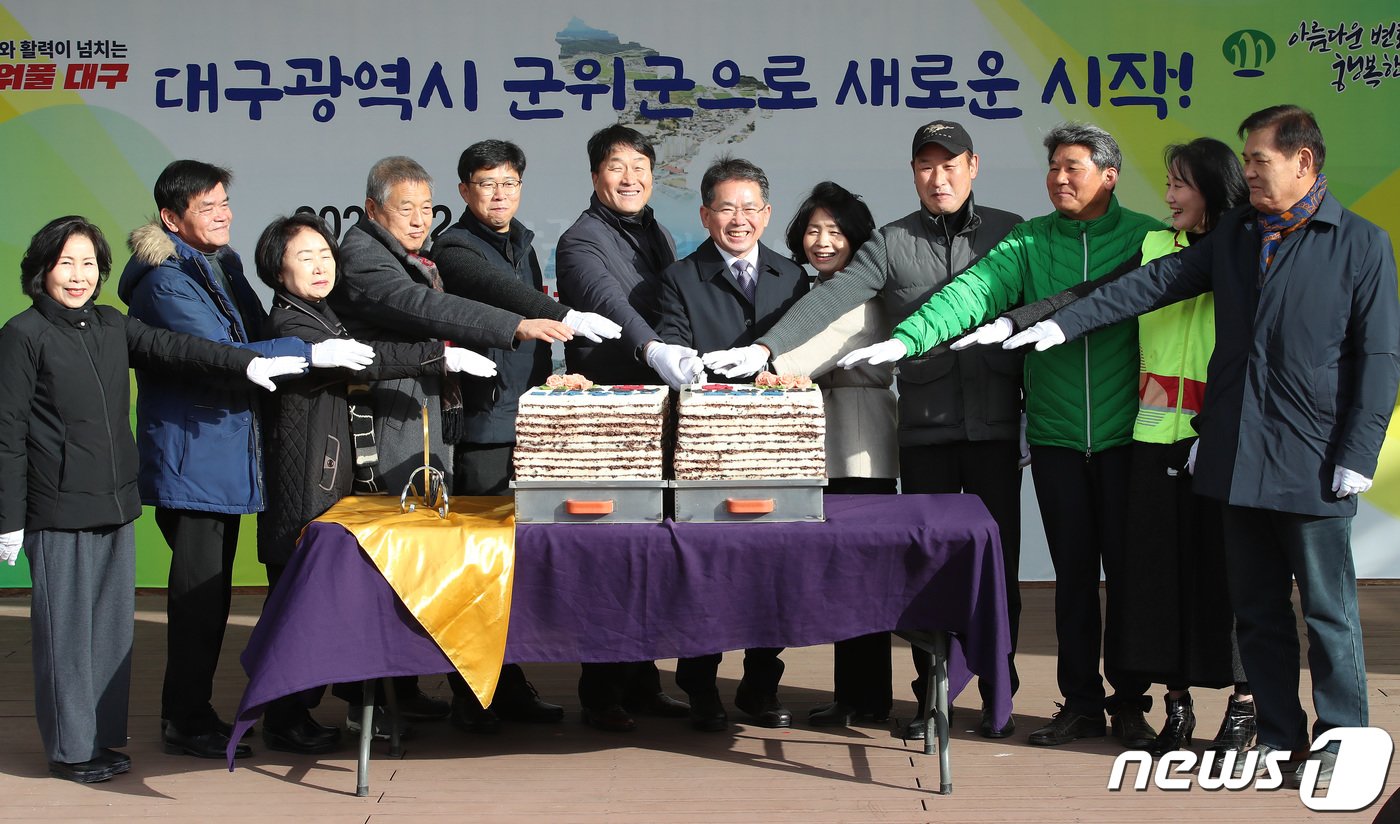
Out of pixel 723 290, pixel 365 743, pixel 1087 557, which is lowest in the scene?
pixel 365 743

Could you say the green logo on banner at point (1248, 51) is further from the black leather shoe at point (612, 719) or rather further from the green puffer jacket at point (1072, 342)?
the black leather shoe at point (612, 719)

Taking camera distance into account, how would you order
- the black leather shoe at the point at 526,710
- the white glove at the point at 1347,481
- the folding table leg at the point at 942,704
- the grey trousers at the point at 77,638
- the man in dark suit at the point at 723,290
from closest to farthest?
the white glove at the point at 1347,481, the folding table leg at the point at 942,704, the grey trousers at the point at 77,638, the man in dark suit at the point at 723,290, the black leather shoe at the point at 526,710

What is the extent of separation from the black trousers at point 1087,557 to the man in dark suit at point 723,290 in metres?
0.76

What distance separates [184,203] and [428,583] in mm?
1222

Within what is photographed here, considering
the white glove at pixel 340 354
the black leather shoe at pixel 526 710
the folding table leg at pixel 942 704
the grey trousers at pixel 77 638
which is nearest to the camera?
the folding table leg at pixel 942 704

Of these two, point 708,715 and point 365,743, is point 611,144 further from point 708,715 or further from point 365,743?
point 365,743

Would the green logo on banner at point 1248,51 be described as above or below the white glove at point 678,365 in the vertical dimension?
above

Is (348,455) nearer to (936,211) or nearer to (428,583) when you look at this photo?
(428,583)

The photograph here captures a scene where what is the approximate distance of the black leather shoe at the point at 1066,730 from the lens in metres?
3.56

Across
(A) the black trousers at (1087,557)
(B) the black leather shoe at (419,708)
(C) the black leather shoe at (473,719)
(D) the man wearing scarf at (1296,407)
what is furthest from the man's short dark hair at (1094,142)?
(B) the black leather shoe at (419,708)

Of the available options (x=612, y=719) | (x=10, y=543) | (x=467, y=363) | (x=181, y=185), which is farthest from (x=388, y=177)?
(x=612, y=719)

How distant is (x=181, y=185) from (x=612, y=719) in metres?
1.74

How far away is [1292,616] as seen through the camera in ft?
10.7

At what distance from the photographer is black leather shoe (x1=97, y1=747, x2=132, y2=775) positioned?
3.34 m
